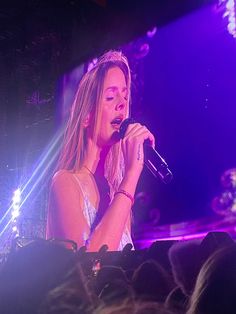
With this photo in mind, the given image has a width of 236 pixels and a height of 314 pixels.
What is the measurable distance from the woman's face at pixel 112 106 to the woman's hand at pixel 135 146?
12cm

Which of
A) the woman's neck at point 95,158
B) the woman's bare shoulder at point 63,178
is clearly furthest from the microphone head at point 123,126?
the woman's bare shoulder at point 63,178

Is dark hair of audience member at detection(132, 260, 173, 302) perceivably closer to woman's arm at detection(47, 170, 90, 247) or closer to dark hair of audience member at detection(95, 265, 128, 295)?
dark hair of audience member at detection(95, 265, 128, 295)

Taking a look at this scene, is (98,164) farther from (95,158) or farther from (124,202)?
(124,202)

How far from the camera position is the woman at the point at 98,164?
8.97ft

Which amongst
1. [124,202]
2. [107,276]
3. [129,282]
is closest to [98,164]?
[124,202]

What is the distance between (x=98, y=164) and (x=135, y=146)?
31 centimetres

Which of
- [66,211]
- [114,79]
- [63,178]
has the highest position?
[114,79]

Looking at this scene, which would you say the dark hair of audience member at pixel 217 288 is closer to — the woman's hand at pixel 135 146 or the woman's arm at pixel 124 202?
the woman's arm at pixel 124 202

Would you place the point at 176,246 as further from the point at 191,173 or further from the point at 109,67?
the point at 109,67

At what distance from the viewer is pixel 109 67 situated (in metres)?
3.14

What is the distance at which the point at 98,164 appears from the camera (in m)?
2.98

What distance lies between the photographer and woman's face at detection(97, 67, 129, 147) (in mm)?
2979

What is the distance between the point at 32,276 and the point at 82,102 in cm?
168

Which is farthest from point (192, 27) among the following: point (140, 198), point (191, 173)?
point (140, 198)
